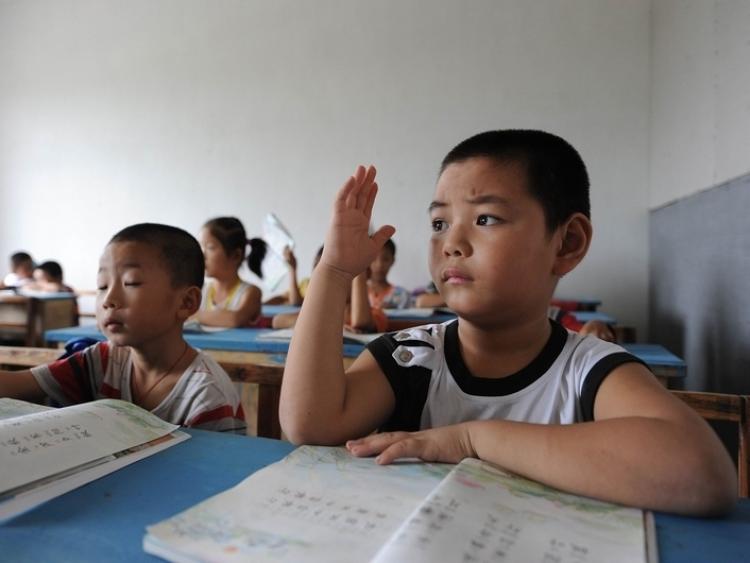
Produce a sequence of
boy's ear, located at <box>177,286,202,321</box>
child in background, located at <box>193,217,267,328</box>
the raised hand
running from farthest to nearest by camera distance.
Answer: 1. the raised hand
2. child in background, located at <box>193,217,267,328</box>
3. boy's ear, located at <box>177,286,202,321</box>

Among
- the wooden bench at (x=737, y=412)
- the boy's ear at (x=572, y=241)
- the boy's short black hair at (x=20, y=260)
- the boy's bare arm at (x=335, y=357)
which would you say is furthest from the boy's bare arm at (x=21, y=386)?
the boy's short black hair at (x=20, y=260)

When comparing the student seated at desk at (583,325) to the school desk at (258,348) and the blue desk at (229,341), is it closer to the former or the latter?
the school desk at (258,348)

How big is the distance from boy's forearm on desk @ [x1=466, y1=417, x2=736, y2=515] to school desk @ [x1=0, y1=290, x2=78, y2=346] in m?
4.16

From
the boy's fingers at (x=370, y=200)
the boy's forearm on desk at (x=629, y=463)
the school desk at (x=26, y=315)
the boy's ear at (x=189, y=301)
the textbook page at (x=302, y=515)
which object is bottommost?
the school desk at (x=26, y=315)

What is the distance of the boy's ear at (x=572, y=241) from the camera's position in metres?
0.77

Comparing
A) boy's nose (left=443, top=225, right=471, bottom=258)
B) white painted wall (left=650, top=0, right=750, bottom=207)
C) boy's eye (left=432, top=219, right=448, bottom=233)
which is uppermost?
white painted wall (left=650, top=0, right=750, bottom=207)

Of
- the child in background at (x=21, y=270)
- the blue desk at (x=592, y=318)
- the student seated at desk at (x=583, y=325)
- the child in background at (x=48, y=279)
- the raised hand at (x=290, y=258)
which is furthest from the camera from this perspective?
the child in background at (x=21, y=270)

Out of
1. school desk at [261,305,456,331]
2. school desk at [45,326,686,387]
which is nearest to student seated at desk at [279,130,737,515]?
school desk at [45,326,686,387]

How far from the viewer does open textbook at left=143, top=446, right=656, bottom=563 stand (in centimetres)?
38

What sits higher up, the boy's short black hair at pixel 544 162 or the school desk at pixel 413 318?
the boy's short black hair at pixel 544 162

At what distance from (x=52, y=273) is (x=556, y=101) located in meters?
4.59

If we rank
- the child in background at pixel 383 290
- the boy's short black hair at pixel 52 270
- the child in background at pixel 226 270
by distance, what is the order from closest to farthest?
the child in background at pixel 226 270 < the child in background at pixel 383 290 < the boy's short black hair at pixel 52 270

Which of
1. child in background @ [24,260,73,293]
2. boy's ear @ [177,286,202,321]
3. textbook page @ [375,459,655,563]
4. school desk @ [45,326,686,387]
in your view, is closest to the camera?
textbook page @ [375,459,655,563]

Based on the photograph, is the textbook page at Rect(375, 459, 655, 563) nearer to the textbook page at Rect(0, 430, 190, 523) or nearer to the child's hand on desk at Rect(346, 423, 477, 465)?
the child's hand on desk at Rect(346, 423, 477, 465)
